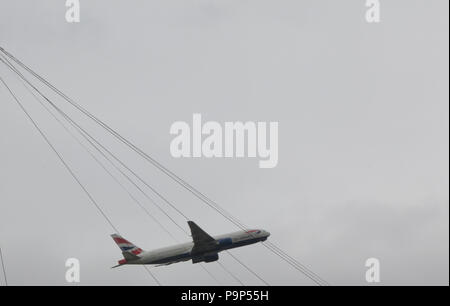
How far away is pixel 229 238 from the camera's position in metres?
113

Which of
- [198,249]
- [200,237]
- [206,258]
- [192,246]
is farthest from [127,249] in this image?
[200,237]

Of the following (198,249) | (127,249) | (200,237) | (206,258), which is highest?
(200,237)

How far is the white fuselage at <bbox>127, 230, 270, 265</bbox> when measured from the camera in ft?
368

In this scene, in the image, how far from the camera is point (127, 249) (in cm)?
12550

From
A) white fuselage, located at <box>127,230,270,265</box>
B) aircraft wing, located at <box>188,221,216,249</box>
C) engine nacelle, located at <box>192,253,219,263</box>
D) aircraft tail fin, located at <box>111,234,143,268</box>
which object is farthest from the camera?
aircraft tail fin, located at <box>111,234,143,268</box>

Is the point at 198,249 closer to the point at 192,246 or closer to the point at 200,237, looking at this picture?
the point at 200,237

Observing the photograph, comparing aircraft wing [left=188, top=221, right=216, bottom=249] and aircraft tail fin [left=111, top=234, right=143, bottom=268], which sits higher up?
aircraft wing [left=188, top=221, right=216, bottom=249]

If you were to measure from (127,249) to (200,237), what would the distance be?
20.2 metres

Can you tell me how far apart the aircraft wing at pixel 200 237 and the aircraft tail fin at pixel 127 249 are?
12.4 m

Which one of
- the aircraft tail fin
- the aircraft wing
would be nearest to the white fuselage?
the aircraft wing

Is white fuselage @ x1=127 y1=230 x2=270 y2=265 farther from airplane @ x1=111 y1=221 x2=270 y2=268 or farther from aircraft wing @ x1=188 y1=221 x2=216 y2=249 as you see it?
aircraft wing @ x1=188 y1=221 x2=216 y2=249
